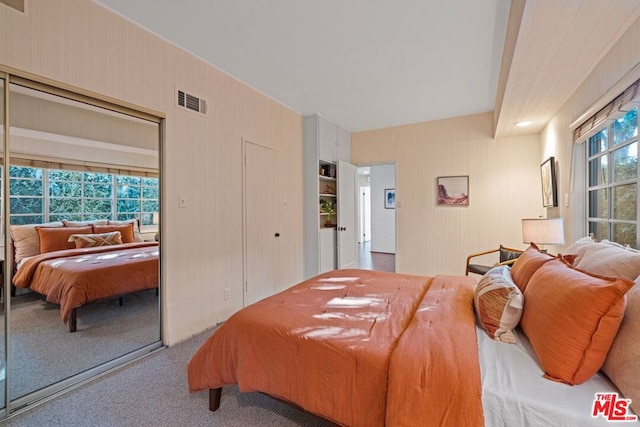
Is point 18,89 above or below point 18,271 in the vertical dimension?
above

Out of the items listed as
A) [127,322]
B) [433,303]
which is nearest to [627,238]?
[433,303]

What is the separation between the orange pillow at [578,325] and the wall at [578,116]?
54.1 inches

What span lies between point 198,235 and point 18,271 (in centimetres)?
123

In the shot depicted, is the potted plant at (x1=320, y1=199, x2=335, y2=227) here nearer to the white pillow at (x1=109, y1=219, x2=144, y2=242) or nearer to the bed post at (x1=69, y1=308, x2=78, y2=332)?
the white pillow at (x1=109, y1=219, x2=144, y2=242)

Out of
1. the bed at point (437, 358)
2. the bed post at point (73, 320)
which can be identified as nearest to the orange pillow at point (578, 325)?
the bed at point (437, 358)

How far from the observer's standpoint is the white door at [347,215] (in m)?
4.81

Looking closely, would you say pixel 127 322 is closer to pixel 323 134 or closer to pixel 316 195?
pixel 316 195

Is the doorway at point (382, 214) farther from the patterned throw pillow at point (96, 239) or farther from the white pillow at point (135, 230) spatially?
the patterned throw pillow at point (96, 239)

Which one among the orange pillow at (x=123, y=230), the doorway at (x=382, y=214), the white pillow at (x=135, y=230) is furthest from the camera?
the doorway at (x=382, y=214)

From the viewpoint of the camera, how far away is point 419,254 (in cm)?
470

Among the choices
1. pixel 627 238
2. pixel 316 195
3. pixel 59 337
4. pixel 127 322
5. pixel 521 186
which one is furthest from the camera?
pixel 316 195

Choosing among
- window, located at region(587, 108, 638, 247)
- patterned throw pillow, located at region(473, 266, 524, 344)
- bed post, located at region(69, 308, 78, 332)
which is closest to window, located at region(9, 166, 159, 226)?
bed post, located at region(69, 308, 78, 332)

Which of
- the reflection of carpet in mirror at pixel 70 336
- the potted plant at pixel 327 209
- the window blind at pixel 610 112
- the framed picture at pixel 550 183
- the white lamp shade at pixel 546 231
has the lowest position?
the reflection of carpet in mirror at pixel 70 336

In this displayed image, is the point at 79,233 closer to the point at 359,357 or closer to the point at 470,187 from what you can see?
the point at 359,357
